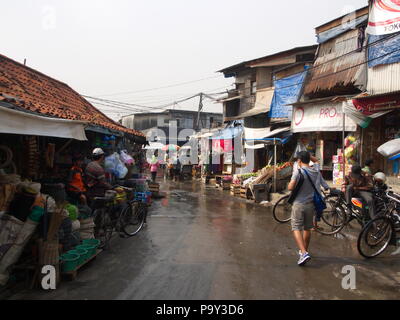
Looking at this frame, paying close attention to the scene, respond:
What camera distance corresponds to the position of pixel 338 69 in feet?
40.8

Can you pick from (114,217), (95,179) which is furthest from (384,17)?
(114,217)

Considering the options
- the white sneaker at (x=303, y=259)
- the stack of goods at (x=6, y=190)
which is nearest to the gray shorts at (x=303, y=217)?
the white sneaker at (x=303, y=259)

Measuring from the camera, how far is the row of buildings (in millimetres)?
10117

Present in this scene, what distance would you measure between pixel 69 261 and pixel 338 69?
11862 millimetres

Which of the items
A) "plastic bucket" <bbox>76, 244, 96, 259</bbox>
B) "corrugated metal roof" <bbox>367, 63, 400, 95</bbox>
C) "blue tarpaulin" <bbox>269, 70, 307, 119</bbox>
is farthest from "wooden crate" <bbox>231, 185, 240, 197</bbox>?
"plastic bucket" <bbox>76, 244, 96, 259</bbox>

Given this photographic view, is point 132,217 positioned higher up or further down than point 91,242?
higher up

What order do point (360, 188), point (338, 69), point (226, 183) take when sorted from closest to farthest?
1. point (360, 188)
2. point (338, 69)
3. point (226, 183)

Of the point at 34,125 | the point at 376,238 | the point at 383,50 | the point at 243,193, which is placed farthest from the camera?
the point at 243,193

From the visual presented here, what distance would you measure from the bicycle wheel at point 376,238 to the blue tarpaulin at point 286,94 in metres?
9.16

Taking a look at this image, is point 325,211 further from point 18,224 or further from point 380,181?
point 18,224

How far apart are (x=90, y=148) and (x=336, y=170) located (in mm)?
8967
